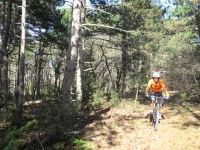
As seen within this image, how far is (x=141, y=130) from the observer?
812cm

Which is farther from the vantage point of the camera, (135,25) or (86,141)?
(135,25)

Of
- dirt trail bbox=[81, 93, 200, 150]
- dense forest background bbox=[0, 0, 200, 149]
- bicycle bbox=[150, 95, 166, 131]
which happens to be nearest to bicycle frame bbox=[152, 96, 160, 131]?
bicycle bbox=[150, 95, 166, 131]

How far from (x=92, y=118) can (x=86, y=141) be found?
3163 mm

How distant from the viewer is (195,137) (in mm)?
7242

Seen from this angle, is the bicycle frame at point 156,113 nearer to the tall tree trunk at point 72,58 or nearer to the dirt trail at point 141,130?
the dirt trail at point 141,130

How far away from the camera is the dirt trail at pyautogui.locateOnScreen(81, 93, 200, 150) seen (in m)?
6.81

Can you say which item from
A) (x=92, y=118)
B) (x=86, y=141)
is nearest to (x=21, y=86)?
(x=92, y=118)

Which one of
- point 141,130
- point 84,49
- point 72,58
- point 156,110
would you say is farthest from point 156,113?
point 84,49

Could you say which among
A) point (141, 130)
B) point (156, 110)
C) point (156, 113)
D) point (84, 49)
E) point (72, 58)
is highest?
point (84, 49)

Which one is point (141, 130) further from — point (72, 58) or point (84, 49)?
point (84, 49)

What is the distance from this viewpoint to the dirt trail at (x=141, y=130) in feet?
22.3

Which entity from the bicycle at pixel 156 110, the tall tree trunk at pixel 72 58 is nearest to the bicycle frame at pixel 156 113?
the bicycle at pixel 156 110

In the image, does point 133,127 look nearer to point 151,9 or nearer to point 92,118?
point 92,118

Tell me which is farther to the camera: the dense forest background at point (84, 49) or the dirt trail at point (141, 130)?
the dense forest background at point (84, 49)
